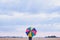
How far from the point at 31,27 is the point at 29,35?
42 cm

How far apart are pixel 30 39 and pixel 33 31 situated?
0.53 m

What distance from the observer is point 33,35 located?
11539 mm

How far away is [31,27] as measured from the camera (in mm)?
11617

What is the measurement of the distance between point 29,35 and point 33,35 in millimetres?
200

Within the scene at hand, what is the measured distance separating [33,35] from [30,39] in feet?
1.26

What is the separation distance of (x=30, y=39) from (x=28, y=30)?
0.58 meters

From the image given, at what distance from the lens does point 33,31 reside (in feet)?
37.8

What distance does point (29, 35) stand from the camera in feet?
37.8

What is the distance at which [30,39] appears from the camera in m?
11.8

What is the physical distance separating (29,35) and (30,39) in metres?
0.37

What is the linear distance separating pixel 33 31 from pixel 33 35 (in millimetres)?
200

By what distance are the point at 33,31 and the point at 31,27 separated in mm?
236

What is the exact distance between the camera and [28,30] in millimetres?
11500
